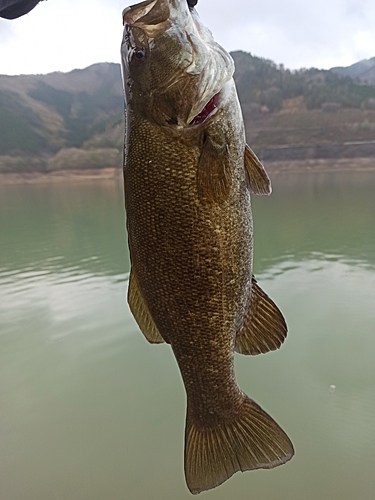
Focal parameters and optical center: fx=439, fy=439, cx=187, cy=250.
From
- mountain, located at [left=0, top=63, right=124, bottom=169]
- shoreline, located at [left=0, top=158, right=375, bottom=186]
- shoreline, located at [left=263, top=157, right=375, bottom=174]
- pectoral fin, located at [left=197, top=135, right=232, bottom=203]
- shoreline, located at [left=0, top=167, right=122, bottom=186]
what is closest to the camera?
pectoral fin, located at [left=197, top=135, right=232, bottom=203]

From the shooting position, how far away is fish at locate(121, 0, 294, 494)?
1086 mm

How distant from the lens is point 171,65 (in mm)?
1096

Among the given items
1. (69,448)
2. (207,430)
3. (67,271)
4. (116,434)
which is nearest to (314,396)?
(116,434)

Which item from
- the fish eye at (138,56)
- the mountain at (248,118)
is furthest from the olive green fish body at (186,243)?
the mountain at (248,118)

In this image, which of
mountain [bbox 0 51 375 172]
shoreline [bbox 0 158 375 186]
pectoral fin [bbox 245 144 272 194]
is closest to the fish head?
pectoral fin [bbox 245 144 272 194]

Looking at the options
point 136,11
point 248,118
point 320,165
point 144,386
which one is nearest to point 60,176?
point 248,118

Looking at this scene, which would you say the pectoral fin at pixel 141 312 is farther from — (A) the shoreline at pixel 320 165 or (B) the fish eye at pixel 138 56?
(A) the shoreline at pixel 320 165

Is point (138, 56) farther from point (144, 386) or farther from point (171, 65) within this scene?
point (144, 386)

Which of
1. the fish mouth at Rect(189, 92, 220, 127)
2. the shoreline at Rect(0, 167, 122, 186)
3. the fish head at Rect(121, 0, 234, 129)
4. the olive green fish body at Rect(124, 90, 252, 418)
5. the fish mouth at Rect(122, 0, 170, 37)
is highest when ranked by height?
the fish mouth at Rect(122, 0, 170, 37)

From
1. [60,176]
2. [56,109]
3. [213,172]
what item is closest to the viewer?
[213,172]

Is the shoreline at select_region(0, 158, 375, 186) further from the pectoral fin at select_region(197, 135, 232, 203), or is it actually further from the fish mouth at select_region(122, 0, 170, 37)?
the pectoral fin at select_region(197, 135, 232, 203)

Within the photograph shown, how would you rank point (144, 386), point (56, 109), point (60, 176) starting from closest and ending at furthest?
point (144, 386)
point (60, 176)
point (56, 109)

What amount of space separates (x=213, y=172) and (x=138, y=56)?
36cm

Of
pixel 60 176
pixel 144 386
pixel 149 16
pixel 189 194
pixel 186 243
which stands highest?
pixel 149 16
